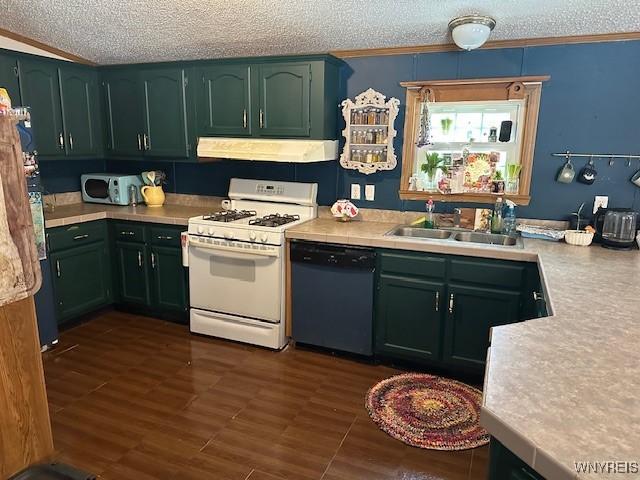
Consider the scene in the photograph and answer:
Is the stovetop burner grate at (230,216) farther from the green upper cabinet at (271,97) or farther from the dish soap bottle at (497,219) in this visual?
the dish soap bottle at (497,219)

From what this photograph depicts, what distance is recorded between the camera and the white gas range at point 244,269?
3.27 m

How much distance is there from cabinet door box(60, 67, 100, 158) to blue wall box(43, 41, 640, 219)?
89.9 inches

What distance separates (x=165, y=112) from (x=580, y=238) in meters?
3.26

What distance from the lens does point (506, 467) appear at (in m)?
1.16

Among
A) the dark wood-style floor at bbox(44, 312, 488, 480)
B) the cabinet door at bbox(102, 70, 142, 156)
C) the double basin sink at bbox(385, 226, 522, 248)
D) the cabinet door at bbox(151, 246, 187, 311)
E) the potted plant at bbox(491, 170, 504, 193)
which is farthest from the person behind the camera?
the cabinet door at bbox(102, 70, 142, 156)

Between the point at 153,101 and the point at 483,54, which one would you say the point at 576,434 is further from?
the point at 153,101

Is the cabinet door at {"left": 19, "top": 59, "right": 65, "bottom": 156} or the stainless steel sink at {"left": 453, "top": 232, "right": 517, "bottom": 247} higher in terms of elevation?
the cabinet door at {"left": 19, "top": 59, "right": 65, "bottom": 156}

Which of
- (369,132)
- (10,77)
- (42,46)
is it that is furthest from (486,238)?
(42,46)

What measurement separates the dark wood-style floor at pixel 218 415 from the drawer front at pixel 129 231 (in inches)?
31.7

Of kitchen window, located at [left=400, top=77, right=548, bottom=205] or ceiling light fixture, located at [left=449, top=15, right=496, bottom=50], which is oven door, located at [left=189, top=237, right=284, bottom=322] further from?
ceiling light fixture, located at [left=449, top=15, right=496, bottom=50]

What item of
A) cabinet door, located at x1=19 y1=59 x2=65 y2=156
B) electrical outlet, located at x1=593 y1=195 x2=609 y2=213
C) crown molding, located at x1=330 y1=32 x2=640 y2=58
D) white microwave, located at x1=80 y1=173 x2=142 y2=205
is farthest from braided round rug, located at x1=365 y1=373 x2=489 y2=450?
cabinet door, located at x1=19 y1=59 x2=65 y2=156

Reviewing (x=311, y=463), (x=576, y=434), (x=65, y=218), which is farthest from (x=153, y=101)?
(x=576, y=434)

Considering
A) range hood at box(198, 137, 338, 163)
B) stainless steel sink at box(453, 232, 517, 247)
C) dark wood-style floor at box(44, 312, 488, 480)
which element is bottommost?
dark wood-style floor at box(44, 312, 488, 480)

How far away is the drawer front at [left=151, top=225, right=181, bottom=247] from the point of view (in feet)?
12.1
